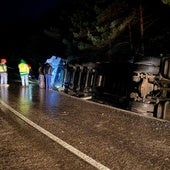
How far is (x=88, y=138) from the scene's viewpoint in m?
6.87

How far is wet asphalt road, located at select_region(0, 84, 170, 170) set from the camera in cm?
538

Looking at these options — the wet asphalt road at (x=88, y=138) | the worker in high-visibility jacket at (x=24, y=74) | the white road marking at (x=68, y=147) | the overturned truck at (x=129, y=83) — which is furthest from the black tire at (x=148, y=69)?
the worker in high-visibility jacket at (x=24, y=74)

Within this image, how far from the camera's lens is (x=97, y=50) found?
21.5 meters

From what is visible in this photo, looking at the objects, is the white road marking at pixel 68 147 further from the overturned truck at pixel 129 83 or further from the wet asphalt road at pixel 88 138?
the overturned truck at pixel 129 83

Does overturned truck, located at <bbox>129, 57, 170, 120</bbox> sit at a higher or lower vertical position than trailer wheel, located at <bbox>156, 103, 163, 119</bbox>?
higher

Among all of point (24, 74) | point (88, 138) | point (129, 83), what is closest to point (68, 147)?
point (88, 138)

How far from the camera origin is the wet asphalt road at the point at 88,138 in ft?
17.6

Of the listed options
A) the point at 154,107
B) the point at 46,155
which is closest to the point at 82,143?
the point at 46,155

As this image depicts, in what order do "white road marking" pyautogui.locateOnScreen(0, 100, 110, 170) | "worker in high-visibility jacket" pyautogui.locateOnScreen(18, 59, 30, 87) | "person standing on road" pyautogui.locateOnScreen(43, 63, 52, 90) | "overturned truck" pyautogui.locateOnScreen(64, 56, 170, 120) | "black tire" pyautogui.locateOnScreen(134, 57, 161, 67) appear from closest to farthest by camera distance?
"white road marking" pyautogui.locateOnScreen(0, 100, 110, 170) → "overturned truck" pyautogui.locateOnScreen(64, 56, 170, 120) → "black tire" pyautogui.locateOnScreen(134, 57, 161, 67) → "person standing on road" pyautogui.locateOnScreen(43, 63, 52, 90) → "worker in high-visibility jacket" pyautogui.locateOnScreen(18, 59, 30, 87)

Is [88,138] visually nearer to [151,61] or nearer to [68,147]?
[68,147]

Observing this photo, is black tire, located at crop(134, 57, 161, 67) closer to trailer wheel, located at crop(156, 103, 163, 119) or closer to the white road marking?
trailer wheel, located at crop(156, 103, 163, 119)

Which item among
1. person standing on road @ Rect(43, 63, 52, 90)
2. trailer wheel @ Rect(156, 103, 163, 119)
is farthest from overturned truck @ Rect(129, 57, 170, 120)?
person standing on road @ Rect(43, 63, 52, 90)

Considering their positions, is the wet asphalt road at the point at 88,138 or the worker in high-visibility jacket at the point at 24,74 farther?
the worker in high-visibility jacket at the point at 24,74

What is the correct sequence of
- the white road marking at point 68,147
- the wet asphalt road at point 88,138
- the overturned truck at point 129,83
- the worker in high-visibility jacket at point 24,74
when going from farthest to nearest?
the worker in high-visibility jacket at point 24,74 < the overturned truck at point 129,83 < the wet asphalt road at point 88,138 < the white road marking at point 68,147
